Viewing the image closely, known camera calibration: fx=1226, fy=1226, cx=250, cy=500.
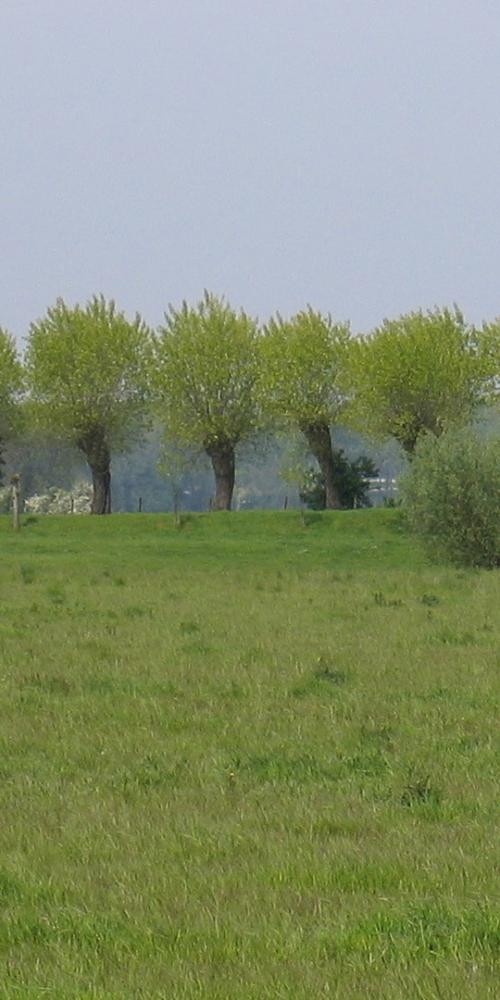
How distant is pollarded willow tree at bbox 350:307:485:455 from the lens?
85.6 m

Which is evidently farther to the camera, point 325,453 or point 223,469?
point 223,469

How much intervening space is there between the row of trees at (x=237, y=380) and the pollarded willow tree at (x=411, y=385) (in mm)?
89

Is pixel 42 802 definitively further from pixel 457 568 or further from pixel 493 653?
pixel 457 568

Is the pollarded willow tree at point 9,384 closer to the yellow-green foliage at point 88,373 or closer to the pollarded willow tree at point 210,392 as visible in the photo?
the yellow-green foliage at point 88,373

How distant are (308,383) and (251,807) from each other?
78448 millimetres

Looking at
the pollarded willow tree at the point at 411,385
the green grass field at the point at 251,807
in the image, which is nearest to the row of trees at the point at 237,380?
the pollarded willow tree at the point at 411,385

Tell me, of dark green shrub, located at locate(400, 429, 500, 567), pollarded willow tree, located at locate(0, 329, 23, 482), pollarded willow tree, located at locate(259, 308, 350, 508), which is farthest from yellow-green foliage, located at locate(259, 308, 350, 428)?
dark green shrub, located at locate(400, 429, 500, 567)

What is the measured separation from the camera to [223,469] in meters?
90.4

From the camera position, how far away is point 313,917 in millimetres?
8648

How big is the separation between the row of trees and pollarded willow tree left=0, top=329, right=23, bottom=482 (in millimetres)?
1556

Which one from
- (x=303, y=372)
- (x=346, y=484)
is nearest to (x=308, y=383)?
(x=303, y=372)

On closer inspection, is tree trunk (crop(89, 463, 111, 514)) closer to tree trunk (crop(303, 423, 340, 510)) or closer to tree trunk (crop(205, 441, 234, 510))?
tree trunk (crop(205, 441, 234, 510))

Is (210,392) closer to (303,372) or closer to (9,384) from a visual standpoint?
(303,372)

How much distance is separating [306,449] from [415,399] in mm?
11239
